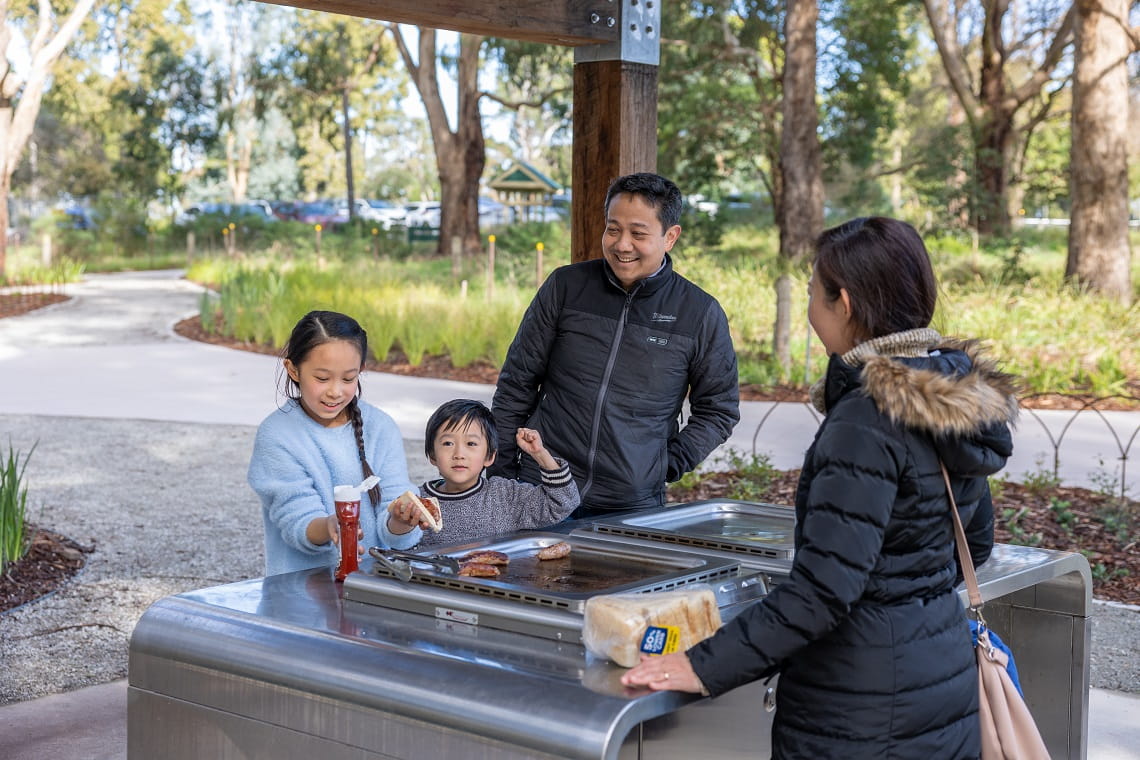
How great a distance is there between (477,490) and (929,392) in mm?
1592

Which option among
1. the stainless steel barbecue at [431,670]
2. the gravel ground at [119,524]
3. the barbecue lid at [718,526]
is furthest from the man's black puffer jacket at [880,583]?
the gravel ground at [119,524]

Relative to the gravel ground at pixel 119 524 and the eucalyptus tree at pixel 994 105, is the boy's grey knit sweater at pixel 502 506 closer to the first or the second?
the gravel ground at pixel 119 524

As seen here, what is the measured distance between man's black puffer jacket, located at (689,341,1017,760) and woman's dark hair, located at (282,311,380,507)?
3.80ft

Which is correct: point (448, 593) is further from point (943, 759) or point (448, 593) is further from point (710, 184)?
point (710, 184)

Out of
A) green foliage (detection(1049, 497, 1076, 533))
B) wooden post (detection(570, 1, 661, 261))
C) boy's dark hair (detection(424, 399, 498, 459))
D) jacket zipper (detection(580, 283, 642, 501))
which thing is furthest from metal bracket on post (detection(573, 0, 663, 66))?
green foliage (detection(1049, 497, 1076, 533))

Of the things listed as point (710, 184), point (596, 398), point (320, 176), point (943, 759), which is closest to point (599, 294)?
point (596, 398)

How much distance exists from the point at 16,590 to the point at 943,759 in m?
4.60

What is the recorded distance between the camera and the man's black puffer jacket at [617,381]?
3.61m

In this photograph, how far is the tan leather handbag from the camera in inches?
85.7

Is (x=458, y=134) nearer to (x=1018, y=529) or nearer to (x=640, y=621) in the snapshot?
(x=1018, y=529)

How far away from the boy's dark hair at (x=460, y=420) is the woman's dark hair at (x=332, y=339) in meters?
0.36

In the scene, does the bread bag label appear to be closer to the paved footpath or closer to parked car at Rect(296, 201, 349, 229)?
the paved footpath

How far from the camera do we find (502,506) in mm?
3342

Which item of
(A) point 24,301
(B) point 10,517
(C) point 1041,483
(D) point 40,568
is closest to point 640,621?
(B) point 10,517
